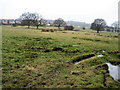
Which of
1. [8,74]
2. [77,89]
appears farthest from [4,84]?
[77,89]

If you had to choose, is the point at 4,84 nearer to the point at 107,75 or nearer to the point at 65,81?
the point at 65,81

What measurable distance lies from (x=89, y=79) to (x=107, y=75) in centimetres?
215

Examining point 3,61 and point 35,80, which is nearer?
point 35,80

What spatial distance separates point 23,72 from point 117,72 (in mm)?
9365

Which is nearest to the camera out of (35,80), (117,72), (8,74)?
(35,80)

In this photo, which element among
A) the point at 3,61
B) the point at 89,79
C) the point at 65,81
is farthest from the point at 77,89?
the point at 3,61

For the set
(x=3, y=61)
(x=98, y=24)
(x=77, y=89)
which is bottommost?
(x=77, y=89)

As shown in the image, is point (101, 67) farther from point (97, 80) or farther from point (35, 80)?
point (35, 80)

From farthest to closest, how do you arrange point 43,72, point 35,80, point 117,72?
point 117,72 < point 43,72 < point 35,80

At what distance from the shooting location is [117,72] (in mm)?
13156

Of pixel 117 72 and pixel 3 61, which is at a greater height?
pixel 3 61

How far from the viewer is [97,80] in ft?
35.2

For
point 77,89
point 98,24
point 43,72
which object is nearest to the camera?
point 77,89

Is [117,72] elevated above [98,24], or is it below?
below
